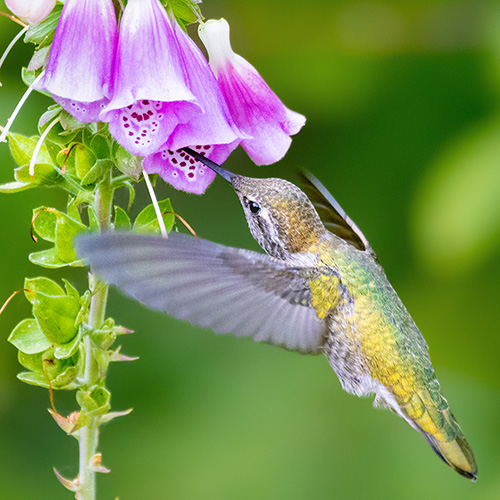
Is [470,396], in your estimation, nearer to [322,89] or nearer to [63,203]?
[322,89]

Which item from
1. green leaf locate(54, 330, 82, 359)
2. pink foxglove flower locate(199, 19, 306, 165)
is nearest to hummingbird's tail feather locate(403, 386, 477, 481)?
pink foxglove flower locate(199, 19, 306, 165)

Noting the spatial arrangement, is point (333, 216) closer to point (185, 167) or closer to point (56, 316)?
point (185, 167)

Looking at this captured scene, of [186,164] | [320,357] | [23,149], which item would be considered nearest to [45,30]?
[23,149]

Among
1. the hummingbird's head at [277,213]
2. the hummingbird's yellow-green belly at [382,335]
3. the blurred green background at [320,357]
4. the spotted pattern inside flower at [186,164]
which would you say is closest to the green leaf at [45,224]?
the spotted pattern inside flower at [186,164]

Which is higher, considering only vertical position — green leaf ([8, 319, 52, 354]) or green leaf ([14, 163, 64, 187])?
green leaf ([14, 163, 64, 187])

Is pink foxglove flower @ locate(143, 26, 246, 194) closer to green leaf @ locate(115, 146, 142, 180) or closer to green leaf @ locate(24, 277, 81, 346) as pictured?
green leaf @ locate(115, 146, 142, 180)

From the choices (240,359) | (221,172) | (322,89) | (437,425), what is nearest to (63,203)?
(240,359)
